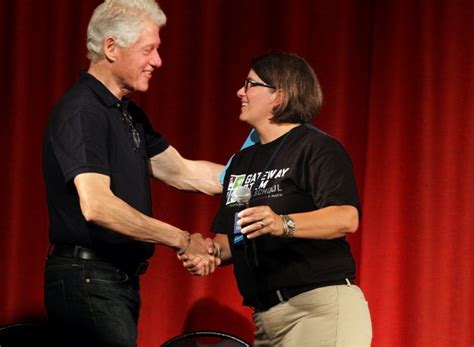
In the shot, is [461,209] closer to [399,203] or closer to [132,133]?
[399,203]

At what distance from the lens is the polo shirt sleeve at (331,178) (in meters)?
2.66

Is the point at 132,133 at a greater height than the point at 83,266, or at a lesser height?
greater

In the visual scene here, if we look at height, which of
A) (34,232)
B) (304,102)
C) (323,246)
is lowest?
(34,232)

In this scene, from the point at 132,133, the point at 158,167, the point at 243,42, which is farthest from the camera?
the point at 243,42

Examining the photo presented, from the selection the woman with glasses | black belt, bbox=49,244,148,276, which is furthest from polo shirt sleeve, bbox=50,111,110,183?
the woman with glasses

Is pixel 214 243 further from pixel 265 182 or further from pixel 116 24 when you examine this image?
pixel 116 24

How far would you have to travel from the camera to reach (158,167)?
3.46 meters

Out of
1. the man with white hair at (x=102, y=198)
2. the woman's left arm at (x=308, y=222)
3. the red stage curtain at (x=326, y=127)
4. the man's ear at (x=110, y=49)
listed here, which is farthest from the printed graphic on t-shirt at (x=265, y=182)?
the red stage curtain at (x=326, y=127)

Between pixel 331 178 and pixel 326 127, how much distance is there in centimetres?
144

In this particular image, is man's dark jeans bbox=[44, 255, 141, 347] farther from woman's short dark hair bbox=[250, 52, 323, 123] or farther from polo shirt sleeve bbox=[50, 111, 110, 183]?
woman's short dark hair bbox=[250, 52, 323, 123]

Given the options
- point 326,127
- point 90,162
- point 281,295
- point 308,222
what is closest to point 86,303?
point 90,162

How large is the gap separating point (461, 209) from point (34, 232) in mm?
2084

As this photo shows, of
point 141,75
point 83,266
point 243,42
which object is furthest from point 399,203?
point 83,266

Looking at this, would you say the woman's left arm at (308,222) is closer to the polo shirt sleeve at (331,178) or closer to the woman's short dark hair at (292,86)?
the polo shirt sleeve at (331,178)
